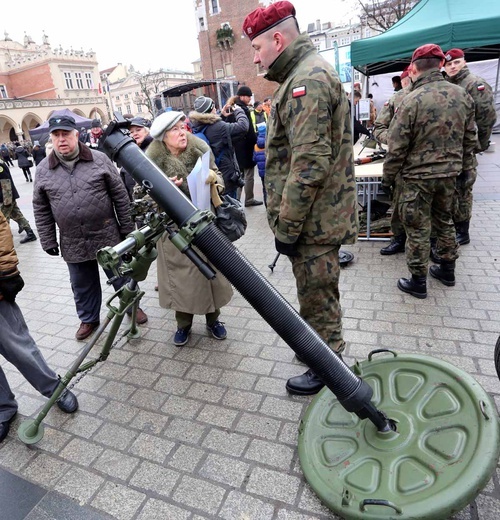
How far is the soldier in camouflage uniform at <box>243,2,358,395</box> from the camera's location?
1.93 meters

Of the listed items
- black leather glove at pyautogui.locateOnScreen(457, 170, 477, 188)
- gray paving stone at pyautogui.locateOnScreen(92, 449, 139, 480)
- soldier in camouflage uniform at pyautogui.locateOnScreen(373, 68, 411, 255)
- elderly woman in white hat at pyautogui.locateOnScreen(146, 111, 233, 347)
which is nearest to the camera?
gray paving stone at pyautogui.locateOnScreen(92, 449, 139, 480)

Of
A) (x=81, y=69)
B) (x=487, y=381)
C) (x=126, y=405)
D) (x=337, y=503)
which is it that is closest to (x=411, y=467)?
(x=337, y=503)

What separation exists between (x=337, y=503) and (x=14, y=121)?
172ft

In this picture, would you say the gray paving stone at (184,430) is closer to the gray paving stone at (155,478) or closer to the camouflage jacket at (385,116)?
the gray paving stone at (155,478)

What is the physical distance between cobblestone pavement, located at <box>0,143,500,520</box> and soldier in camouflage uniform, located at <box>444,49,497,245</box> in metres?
0.44

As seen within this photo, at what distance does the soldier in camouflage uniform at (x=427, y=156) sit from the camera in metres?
3.22

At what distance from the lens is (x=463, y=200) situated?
4383mm

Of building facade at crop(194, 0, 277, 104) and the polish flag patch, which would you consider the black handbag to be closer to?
the polish flag patch

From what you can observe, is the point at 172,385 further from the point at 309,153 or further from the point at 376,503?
the point at 309,153

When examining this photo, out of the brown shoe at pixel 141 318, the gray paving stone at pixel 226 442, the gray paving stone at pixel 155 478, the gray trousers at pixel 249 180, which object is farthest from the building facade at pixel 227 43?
the gray paving stone at pixel 155 478

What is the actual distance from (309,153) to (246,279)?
2.44 feet

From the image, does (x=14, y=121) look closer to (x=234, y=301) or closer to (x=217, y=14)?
(x=217, y=14)

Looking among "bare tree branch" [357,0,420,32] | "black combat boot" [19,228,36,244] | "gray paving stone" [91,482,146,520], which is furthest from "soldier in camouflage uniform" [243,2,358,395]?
"bare tree branch" [357,0,420,32]

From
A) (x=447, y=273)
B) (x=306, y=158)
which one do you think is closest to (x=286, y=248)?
(x=306, y=158)
